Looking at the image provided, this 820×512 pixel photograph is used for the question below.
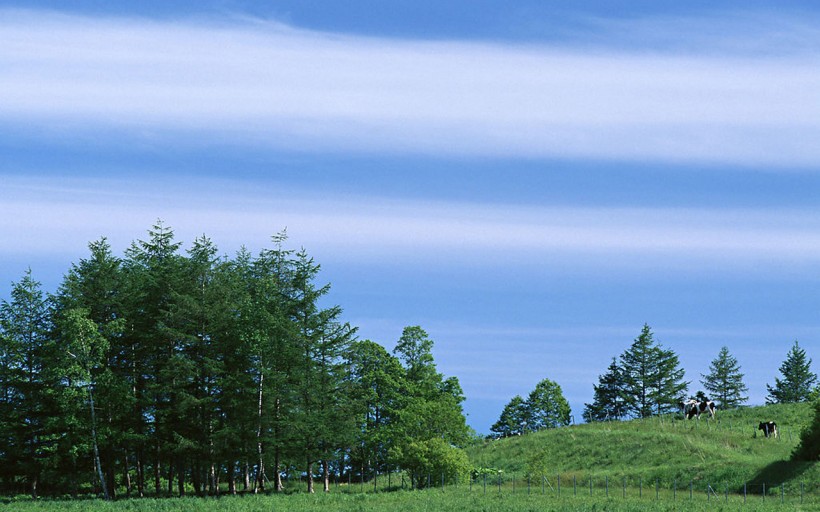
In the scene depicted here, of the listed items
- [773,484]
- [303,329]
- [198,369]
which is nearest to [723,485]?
[773,484]

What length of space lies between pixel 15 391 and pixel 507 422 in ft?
220

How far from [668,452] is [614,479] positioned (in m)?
7.38

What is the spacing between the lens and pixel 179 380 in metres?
68.1

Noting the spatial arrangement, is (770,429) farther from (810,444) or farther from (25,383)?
(25,383)

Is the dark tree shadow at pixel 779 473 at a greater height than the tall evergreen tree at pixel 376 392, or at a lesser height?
lesser

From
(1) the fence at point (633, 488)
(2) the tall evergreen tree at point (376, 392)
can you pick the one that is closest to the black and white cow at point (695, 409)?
(1) the fence at point (633, 488)

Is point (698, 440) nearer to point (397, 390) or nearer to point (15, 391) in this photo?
point (397, 390)

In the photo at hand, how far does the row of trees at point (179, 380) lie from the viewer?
6750 cm

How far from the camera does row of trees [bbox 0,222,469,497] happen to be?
221 ft

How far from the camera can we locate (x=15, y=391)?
242ft

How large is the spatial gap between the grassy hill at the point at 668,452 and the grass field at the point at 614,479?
3.8 inches

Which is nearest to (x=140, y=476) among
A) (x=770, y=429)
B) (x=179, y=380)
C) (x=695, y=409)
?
(x=179, y=380)

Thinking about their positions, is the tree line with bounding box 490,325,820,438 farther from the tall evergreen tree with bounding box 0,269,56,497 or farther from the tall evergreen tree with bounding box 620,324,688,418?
the tall evergreen tree with bounding box 0,269,56,497

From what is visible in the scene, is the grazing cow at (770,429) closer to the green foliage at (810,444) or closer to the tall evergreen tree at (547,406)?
the green foliage at (810,444)
